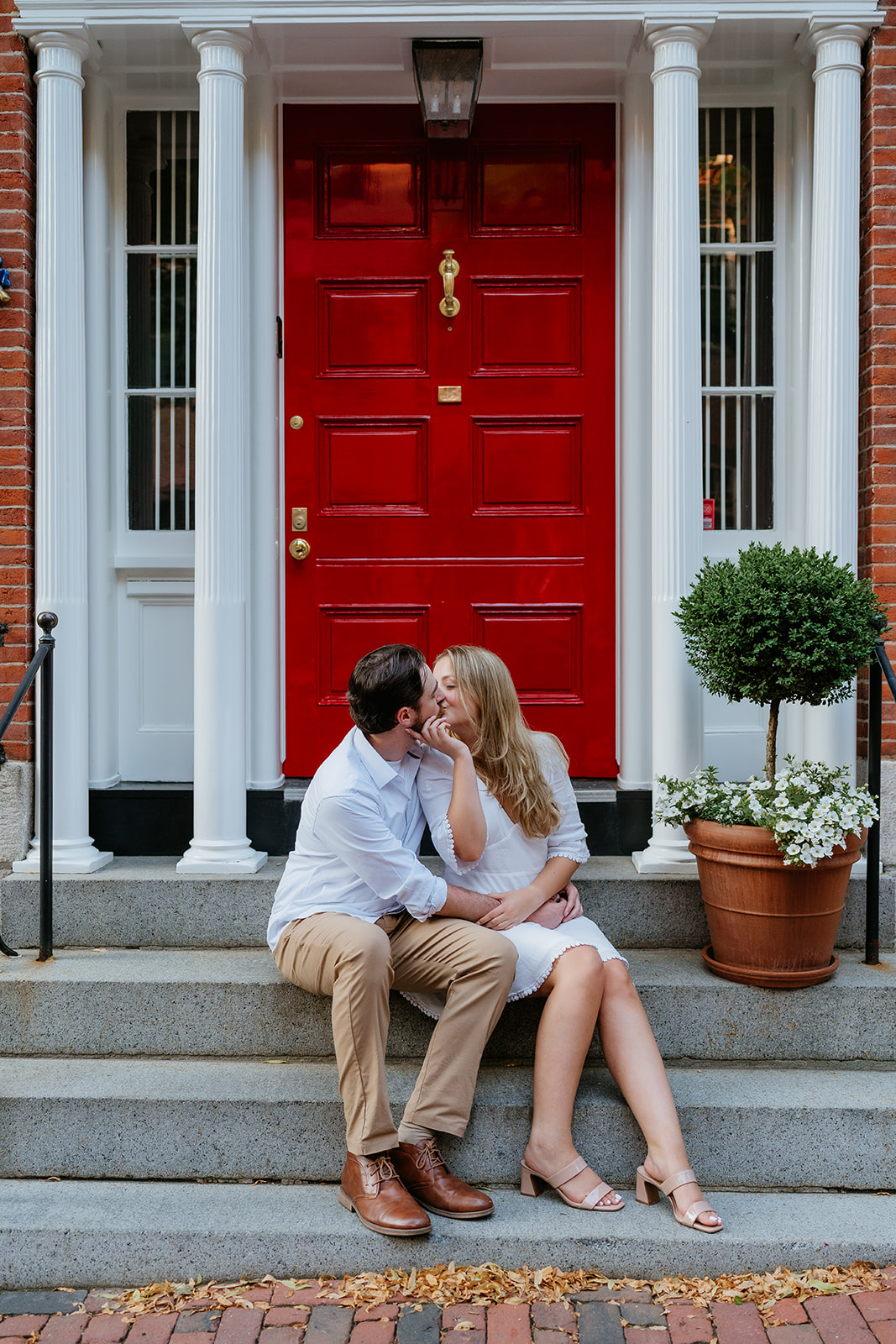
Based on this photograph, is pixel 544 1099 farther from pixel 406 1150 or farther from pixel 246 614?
pixel 246 614

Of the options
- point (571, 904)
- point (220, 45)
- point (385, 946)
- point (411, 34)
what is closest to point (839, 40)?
point (411, 34)

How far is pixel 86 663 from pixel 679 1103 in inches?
96.4

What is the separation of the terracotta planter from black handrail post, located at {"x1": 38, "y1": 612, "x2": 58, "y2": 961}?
6.70 feet

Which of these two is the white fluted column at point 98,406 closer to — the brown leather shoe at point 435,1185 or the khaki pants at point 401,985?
the khaki pants at point 401,985

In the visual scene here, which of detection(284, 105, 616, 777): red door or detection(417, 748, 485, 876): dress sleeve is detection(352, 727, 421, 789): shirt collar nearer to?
detection(417, 748, 485, 876): dress sleeve

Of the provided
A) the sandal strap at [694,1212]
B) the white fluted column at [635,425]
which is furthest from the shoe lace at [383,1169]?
the white fluted column at [635,425]

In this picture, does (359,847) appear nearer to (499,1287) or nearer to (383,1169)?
(383,1169)

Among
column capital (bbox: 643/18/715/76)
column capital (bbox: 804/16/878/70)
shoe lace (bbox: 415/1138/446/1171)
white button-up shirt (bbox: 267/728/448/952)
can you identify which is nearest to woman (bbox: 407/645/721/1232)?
white button-up shirt (bbox: 267/728/448/952)

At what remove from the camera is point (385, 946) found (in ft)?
9.23

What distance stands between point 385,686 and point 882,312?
89.0 inches

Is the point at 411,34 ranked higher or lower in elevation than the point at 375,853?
higher

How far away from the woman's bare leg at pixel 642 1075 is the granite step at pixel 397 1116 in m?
0.14

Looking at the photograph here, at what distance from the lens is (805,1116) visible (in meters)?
2.91

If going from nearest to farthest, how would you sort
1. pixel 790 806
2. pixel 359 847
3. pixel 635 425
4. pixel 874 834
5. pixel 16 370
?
pixel 359 847
pixel 790 806
pixel 874 834
pixel 16 370
pixel 635 425
